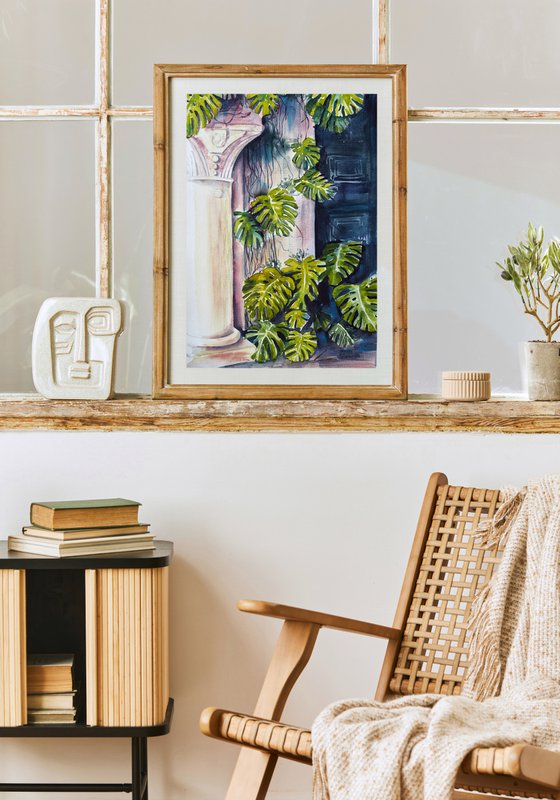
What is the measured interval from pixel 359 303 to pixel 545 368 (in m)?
0.53

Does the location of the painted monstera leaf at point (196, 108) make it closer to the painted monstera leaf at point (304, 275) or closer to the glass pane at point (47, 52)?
the glass pane at point (47, 52)

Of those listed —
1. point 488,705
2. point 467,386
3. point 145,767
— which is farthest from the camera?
point 467,386

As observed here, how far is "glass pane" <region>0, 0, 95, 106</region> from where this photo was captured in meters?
2.59

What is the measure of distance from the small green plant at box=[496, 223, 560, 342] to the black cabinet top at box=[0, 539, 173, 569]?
1203 millimetres

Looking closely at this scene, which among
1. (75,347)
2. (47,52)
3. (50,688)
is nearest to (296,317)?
(75,347)

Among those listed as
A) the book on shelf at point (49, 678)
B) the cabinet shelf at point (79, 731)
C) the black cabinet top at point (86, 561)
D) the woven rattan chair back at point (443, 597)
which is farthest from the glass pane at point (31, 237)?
the woven rattan chair back at point (443, 597)

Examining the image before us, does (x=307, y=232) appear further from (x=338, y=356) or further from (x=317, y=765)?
(x=317, y=765)

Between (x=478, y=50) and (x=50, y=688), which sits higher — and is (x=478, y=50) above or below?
above

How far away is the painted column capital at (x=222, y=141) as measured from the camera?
2.53m

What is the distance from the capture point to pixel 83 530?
2.16 metres

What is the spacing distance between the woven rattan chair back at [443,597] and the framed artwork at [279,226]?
1.48 ft

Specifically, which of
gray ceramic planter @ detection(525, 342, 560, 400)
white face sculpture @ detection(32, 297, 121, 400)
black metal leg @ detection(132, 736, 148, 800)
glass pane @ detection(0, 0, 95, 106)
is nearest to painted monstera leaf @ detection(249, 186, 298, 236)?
white face sculpture @ detection(32, 297, 121, 400)

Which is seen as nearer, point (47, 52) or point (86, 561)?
point (86, 561)

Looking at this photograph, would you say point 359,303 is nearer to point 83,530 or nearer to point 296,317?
point 296,317
